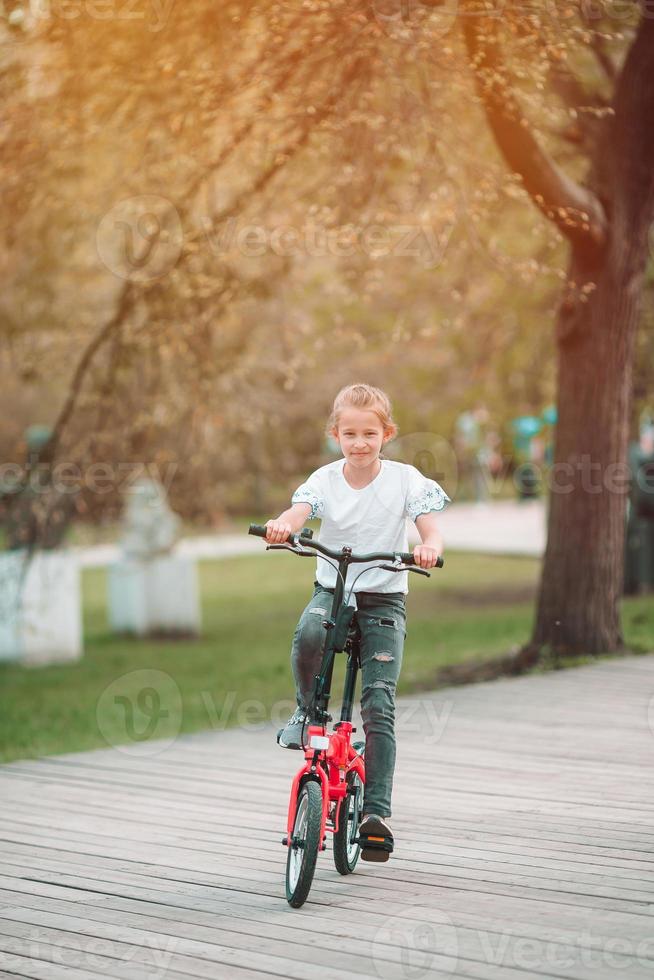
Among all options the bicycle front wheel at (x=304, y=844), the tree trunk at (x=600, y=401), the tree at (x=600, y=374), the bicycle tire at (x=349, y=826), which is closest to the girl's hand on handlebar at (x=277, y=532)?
the bicycle front wheel at (x=304, y=844)

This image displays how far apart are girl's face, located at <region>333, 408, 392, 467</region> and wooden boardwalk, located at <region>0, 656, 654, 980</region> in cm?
152

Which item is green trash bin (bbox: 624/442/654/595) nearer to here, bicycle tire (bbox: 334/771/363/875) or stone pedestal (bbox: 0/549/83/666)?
stone pedestal (bbox: 0/549/83/666)

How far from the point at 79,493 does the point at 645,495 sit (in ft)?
23.4

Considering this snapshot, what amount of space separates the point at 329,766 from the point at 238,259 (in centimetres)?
849

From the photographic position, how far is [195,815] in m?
6.17

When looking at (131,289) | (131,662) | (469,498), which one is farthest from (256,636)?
(469,498)

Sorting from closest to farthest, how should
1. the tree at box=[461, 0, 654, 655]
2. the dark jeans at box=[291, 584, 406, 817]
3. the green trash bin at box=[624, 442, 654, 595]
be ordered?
the dark jeans at box=[291, 584, 406, 817] → the tree at box=[461, 0, 654, 655] → the green trash bin at box=[624, 442, 654, 595]

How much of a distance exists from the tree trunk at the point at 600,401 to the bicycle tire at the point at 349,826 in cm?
583

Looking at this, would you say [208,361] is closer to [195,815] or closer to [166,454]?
[166,454]

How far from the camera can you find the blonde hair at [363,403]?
191 inches

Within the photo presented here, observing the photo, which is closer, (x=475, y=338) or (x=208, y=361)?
(x=208, y=361)

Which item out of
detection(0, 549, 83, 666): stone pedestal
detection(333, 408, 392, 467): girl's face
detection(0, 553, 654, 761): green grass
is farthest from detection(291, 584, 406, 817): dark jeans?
detection(0, 549, 83, 666): stone pedestal

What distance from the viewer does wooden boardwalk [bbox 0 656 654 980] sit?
414 cm

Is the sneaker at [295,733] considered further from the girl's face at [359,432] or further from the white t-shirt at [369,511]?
the girl's face at [359,432]
